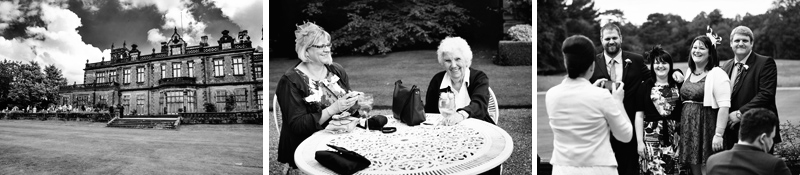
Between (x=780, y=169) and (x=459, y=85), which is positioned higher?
(x=459, y=85)

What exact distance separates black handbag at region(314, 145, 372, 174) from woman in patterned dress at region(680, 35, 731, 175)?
7.98 ft

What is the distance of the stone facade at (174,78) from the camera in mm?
5969

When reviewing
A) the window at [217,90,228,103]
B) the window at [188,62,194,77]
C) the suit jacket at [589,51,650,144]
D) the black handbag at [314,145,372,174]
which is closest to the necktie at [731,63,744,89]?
the suit jacket at [589,51,650,144]

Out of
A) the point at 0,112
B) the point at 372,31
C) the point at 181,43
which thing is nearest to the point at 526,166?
the point at 372,31

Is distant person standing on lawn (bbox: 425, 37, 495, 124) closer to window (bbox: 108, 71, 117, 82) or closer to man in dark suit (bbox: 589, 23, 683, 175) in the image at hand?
man in dark suit (bbox: 589, 23, 683, 175)

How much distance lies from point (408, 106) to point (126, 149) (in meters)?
3.02

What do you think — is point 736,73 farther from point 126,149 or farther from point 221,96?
point 126,149

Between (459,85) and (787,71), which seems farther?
(459,85)

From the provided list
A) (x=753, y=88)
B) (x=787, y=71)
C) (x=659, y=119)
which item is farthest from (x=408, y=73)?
(x=787, y=71)

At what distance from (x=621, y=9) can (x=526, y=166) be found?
154 cm

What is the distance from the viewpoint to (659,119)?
4.54 metres

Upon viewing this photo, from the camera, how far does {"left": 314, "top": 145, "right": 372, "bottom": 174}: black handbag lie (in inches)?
150

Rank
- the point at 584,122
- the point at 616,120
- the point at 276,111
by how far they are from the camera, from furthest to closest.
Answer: the point at 276,111 < the point at 584,122 < the point at 616,120

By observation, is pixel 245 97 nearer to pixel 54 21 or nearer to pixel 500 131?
pixel 54 21
